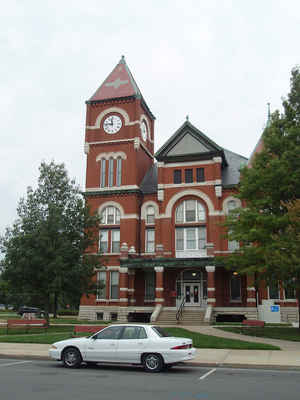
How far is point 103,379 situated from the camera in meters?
11.1

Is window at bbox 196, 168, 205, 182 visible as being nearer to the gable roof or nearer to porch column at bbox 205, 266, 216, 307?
the gable roof

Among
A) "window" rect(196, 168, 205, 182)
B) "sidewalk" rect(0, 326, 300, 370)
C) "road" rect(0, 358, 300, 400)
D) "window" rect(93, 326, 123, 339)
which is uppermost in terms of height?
"window" rect(196, 168, 205, 182)

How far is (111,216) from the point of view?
39688 millimetres

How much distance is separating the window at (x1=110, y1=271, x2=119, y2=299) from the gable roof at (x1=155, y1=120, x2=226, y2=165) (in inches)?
452

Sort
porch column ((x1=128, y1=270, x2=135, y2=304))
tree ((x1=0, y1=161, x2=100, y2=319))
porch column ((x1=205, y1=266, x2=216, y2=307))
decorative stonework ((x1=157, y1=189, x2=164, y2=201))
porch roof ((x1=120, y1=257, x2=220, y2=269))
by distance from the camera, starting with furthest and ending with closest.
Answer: decorative stonework ((x1=157, y1=189, x2=164, y2=201)) < porch column ((x1=128, y1=270, x2=135, y2=304)) < porch roof ((x1=120, y1=257, x2=220, y2=269)) < porch column ((x1=205, y1=266, x2=216, y2=307)) < tree ((x1=0, y1=161, x2=100, y2=319))

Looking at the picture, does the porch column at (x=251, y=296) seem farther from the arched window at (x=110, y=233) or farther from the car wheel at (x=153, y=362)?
the car wheel at (x=153, y=362)

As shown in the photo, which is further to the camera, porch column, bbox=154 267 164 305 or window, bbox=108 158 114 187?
window, bbox=108 158 114 187

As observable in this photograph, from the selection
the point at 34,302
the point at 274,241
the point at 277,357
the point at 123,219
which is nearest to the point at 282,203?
the point at 274,241

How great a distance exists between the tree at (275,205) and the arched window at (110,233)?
1508 cm

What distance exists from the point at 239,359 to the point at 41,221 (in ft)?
54.8

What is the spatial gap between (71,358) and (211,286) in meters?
21.3

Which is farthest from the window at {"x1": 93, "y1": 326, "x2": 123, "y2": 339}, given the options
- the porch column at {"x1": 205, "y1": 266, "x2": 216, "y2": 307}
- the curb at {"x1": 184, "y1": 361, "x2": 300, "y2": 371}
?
the porch column at {"x1": 205, "y1": 266, "x2": 216, "y2": 307}

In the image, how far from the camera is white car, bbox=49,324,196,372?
1237 centimetres

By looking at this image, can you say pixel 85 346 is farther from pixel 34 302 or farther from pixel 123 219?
pixel 123 219
